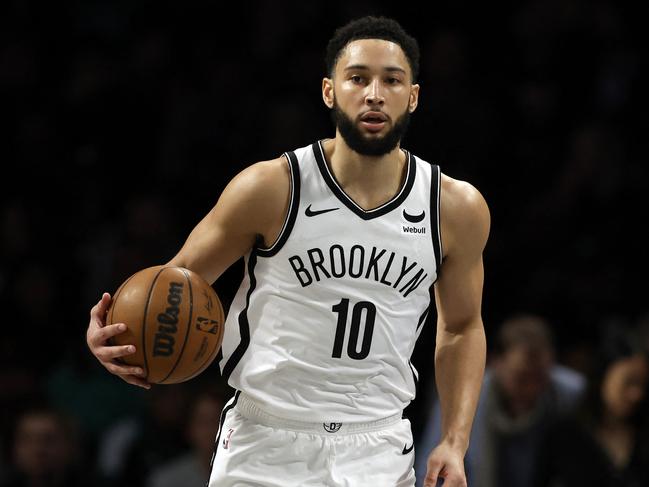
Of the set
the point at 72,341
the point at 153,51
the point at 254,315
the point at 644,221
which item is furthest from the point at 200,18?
the point at 254,315

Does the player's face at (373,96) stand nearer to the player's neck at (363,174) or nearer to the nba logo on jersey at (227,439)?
the player's neck at (363,174)

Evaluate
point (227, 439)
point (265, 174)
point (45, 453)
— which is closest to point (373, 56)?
point (265, 174)

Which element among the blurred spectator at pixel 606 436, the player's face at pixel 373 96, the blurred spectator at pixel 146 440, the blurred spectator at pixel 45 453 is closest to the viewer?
the player's face at pixel 373 96

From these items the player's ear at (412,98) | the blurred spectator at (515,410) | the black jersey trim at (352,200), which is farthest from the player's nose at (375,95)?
the blurred spectator at (515,410)

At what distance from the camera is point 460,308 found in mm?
4297

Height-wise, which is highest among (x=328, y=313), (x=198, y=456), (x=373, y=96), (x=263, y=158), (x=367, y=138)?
(x=263, y=158)

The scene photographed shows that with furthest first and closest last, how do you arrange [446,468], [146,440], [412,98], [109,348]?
[146,440], [412,98], [446,468], [109,348]

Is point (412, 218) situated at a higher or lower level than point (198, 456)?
higher

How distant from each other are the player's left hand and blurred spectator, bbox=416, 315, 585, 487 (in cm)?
232

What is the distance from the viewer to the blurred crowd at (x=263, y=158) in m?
6.51

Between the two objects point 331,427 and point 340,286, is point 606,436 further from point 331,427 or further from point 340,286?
point 340,286

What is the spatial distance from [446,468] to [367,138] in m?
1.08

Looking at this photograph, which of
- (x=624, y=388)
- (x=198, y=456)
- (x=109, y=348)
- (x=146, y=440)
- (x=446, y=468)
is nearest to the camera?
(x=109, y=348)

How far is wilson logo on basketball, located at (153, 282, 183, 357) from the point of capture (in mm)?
3811
